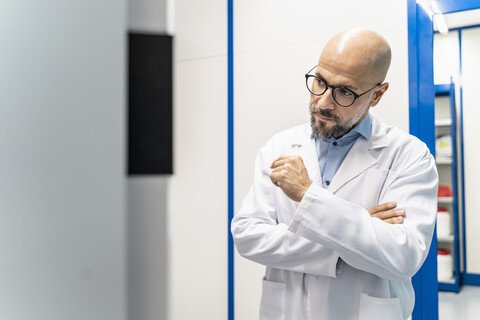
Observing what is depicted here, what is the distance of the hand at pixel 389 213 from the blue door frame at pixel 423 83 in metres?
0.70

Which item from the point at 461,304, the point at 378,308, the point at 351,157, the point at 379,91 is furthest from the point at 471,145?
the point at 378,308

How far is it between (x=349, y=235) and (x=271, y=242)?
0.26 m

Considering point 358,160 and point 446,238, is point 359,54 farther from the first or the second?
point 446,238

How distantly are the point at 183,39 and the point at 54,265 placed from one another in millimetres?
2853

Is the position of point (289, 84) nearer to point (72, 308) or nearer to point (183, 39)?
point (183, 39)

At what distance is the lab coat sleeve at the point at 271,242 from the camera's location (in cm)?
133

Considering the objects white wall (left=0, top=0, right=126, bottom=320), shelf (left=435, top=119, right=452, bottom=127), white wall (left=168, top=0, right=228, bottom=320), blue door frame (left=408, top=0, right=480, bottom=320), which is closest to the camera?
white wall (left=0, top=0, right=126, bottom=320)

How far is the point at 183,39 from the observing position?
9.53ft

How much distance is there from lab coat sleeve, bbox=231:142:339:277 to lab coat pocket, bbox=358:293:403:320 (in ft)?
0.44

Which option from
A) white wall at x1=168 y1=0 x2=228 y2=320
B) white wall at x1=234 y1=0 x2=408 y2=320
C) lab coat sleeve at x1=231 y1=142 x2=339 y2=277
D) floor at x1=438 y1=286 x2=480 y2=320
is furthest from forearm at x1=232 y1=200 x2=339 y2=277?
floor at x1=438 y1=286 x2=480 y2=320

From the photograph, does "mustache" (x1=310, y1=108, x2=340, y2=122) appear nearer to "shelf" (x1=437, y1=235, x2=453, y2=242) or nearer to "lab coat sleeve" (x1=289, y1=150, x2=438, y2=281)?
"lab coat sleeve" (x1=289, y1=150, x2=438, y2=281)

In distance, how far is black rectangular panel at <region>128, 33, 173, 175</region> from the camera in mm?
220

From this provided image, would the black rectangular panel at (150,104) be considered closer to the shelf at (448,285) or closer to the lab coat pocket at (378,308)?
the lab coat pocket at (378,308)

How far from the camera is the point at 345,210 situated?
1.26 m
